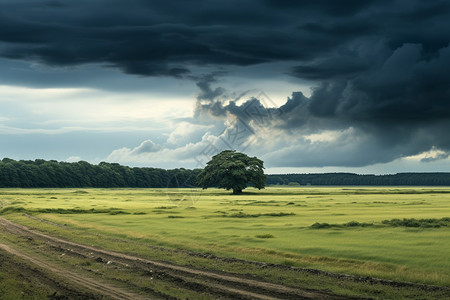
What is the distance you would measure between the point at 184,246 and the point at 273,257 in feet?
24.9

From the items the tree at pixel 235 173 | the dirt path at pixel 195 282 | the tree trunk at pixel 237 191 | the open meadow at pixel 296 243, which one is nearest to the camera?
the dirt path at pixel 195 282

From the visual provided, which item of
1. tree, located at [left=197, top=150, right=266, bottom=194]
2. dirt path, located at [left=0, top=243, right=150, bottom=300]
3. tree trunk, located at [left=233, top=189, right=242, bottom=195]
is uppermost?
tree, located at [left=197, top=150, right=266, bottom=194]

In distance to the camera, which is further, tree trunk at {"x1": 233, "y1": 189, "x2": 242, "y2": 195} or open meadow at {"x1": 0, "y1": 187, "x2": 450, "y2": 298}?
tree trunk at {"x1": 233, "y1": 189, "x2": 242, "y2": 195}

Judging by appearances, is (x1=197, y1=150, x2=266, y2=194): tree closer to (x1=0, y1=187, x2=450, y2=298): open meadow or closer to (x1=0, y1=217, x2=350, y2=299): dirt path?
(x1=0, y1=187, x2=450, y2=298): open meadow

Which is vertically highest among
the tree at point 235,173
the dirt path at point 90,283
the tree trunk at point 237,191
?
the tree at point 235,173

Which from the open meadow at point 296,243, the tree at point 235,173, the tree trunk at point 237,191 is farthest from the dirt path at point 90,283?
the tree trunk at point 237,191

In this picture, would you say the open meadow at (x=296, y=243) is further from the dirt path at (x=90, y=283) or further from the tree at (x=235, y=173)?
the tree at (x=235, y=173)

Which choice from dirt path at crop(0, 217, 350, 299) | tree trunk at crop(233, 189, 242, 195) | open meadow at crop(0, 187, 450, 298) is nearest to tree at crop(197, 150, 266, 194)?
tree trunk at crop(233, 189, 242, 195)

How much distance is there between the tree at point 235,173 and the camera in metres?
139

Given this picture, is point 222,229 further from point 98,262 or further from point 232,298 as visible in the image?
point 232,298

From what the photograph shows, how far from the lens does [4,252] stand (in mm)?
32562

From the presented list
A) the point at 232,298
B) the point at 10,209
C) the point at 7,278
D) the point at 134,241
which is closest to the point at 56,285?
the point at 7,278

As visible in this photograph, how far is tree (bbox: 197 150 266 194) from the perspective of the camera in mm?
138887

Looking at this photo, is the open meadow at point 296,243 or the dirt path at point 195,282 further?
the open meadow at point 296,243
